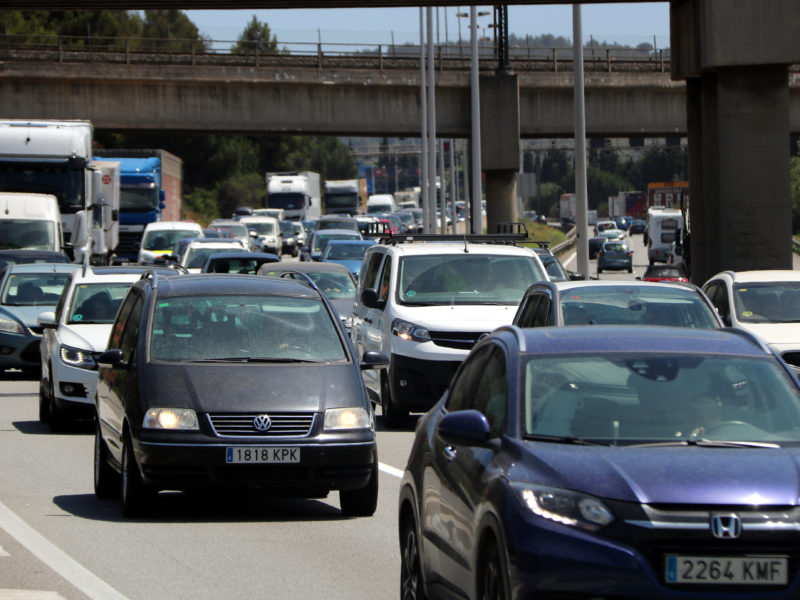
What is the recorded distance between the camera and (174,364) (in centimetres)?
1038

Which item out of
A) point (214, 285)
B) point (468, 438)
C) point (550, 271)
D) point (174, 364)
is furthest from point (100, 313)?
point (468, 438)

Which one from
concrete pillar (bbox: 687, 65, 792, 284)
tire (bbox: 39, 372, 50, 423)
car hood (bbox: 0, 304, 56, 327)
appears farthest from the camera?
concrete pillar (bbox: 687, 65, 792, 284)

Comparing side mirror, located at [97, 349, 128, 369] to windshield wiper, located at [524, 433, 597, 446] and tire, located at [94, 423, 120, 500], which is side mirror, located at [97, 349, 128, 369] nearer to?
tire, located at [94, 423, 120, 500]

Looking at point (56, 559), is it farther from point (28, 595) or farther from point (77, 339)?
point (77, 339)

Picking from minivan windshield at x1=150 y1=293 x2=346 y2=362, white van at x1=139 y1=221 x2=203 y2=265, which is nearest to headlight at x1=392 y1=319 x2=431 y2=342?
minivan windshield at x1=150 y1=293 x2=346 y2=362

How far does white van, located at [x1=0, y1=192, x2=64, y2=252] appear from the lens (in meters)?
33.4

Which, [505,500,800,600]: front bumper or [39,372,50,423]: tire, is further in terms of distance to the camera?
[39,372,50,423]: tire

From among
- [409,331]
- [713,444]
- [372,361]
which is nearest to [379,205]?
[409,331]

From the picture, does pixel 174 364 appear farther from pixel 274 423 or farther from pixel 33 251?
pixel 33 251

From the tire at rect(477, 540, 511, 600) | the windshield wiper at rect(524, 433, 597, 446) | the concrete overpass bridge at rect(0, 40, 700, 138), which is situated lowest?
the tire at rect(477, 540, 511, 600)

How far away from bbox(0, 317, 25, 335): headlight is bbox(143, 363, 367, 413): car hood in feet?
41.4

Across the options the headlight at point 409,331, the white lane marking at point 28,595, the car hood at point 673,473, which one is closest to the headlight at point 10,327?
the headlight at point 409,331

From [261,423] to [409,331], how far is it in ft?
21.0

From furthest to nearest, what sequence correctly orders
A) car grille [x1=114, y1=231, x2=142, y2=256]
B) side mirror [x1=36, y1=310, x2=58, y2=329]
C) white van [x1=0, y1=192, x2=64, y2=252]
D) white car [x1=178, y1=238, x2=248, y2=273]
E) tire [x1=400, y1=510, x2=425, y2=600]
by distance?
car grille [x1=114, y1=231, x2=142, y2=256]
white car [x1=178, y1=238, x2=248, y2=273]
white van [x1=0, y1=192, x2=64, y2=252]
side mirror [x1=36, y1=310, x2=58, y2=329]
tire [x1=400, y1=510, x2=425, y2=600]
